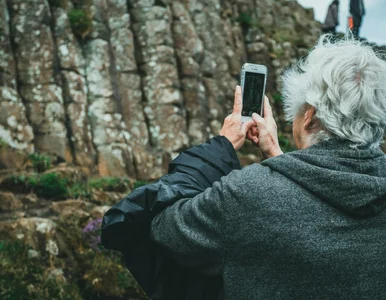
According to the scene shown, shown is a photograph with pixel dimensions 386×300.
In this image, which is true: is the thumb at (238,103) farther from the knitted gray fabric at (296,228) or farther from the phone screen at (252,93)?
the knitted gray fabric at (296,228)

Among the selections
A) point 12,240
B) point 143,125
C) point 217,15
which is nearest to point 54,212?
Result: point 12,240

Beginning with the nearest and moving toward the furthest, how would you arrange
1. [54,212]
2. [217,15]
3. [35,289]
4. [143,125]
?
1. [35,289]
2. [54,212]
3. [143,125]
4. [217,15]

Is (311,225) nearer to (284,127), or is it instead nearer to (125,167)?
(125,167)

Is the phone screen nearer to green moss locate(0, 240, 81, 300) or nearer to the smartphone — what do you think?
the smartphone

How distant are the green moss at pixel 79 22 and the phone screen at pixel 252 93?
369 inches

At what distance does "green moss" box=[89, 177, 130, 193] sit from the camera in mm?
9269

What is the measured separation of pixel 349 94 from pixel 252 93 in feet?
2.15

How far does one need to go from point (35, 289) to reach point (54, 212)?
176 centimetres

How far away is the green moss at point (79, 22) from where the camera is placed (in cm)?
1123

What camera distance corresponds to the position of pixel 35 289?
6359 millimetres

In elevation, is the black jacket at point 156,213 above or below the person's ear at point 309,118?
below

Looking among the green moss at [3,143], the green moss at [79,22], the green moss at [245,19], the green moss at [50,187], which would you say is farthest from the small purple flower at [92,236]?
the green moss at [245,19]

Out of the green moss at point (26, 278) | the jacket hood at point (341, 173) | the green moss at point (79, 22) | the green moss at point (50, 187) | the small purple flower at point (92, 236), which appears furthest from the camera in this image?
the green moss at point (79, 22)

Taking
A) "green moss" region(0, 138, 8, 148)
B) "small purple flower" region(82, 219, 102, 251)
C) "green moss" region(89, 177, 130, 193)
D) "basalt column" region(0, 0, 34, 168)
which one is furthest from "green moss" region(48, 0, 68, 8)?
"small purple flower" region(82, 219, 102, 251)
